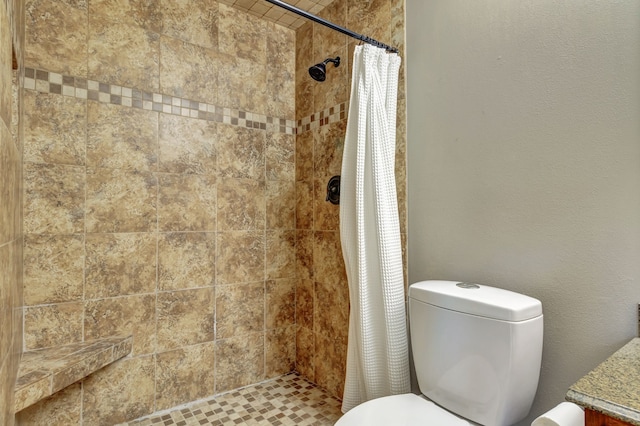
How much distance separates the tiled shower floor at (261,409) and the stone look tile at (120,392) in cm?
8

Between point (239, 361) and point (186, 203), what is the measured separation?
1028 millimetres

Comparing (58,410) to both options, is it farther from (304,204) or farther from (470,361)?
(470,361)

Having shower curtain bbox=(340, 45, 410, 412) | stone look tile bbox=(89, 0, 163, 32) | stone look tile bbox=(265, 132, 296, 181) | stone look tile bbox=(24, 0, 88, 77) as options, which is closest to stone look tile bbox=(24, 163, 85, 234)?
stone look tile bbox=(24, 0, 88, 77)

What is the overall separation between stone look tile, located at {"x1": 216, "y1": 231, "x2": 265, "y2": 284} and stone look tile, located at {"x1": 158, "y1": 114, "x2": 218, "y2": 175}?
0.43 meters

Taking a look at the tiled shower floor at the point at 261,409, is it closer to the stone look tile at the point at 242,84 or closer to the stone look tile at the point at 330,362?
the stone look tile at the point at 330,362

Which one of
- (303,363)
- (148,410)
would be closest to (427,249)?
(303,363)

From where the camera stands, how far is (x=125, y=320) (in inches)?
69.1

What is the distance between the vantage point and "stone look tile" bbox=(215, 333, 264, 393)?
6.67 ft

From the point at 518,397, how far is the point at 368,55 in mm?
1411

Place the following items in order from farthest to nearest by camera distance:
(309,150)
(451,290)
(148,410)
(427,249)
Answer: (309,150), (148,410), (427,249), (451,290)

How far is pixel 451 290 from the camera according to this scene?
1205 millimetres

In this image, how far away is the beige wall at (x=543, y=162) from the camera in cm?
102

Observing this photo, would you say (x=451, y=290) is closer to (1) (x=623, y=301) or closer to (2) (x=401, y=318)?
(2) (x=401, y=318)

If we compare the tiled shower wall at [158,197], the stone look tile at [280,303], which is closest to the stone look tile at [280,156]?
the tiled shower wall at [158,197]
